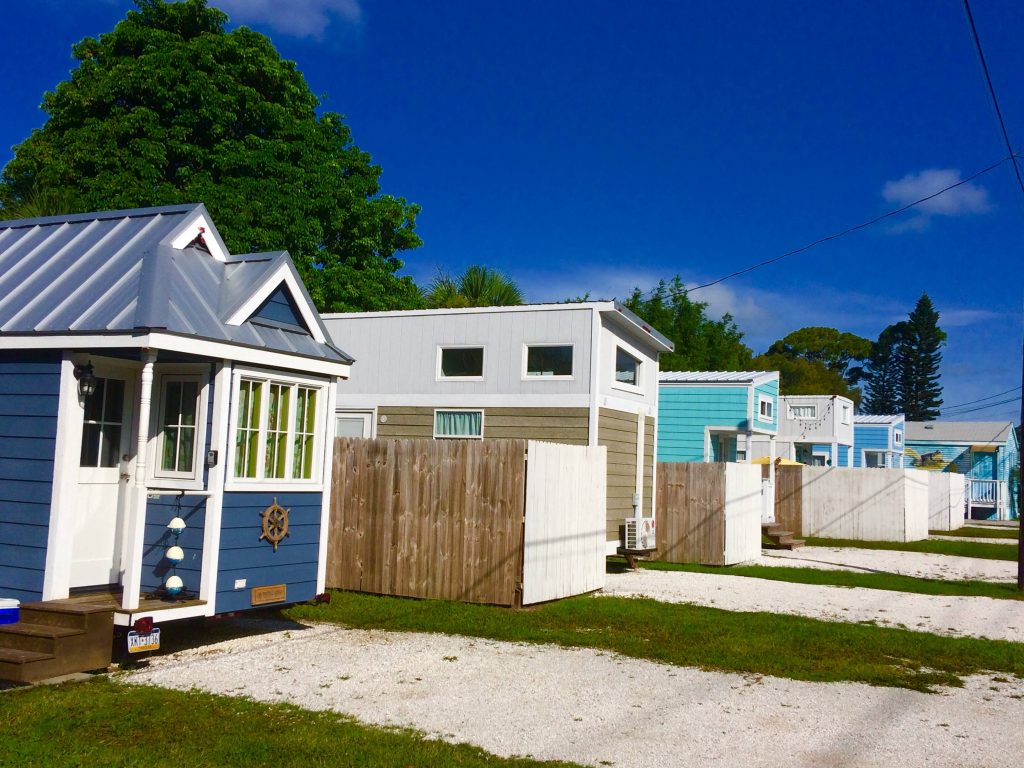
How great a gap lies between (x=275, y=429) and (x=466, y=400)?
826 cm

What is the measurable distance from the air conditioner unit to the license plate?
10.1 metres

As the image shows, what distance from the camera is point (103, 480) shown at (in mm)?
8984

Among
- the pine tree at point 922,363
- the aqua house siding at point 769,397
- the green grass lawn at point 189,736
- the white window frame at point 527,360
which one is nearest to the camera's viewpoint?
the green grass lawn at point 189,736

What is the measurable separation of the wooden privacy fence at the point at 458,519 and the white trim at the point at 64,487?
4767 millimetres

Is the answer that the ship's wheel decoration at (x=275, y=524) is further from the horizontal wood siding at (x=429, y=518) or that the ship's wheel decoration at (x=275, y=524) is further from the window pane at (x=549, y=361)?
the window pane at (x=549, y=361)

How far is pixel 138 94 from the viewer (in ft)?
80.6

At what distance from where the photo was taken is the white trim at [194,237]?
9.23 metres

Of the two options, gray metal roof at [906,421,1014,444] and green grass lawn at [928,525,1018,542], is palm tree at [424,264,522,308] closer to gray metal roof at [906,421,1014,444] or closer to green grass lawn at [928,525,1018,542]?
green grass lawn at [928,525,1018,542]

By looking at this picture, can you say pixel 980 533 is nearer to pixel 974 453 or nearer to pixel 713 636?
pixel 974 453

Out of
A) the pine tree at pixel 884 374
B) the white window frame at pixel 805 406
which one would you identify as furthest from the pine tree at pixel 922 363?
the white window frame at pixel 805 406

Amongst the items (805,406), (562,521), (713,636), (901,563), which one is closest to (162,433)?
(562,521)

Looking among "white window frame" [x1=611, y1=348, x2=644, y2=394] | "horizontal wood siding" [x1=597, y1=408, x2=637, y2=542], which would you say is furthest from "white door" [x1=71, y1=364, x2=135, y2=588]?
"white window frame" [x1=611, y1=348, x2=644, y2=394]

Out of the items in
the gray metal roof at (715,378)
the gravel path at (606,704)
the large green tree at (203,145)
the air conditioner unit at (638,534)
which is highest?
the large green tree at (203,145)

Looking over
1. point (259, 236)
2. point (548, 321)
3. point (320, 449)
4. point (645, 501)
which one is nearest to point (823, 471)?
point (645, 501)
